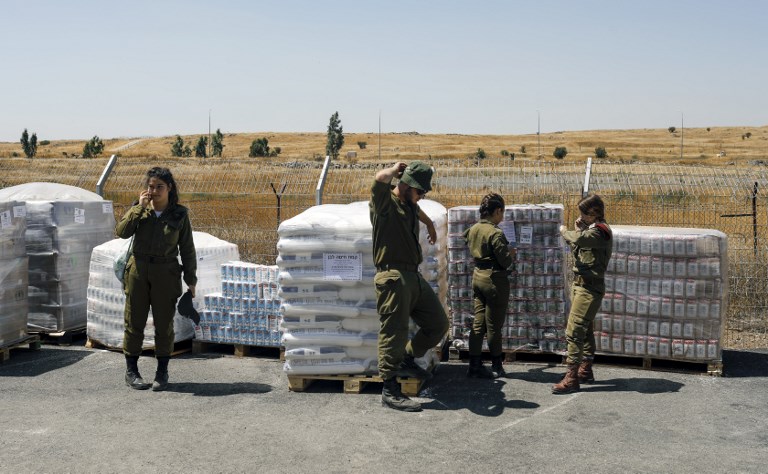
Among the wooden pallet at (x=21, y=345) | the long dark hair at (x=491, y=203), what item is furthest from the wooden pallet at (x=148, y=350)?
the long dark hair at (x=491, y=203)

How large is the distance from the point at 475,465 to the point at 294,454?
1.37 metres

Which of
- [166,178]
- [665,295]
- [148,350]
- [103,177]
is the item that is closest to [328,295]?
[166,178]

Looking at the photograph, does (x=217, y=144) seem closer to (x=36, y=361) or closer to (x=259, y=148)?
(x=259, y=148)

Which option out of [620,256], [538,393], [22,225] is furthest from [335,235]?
[22,225]

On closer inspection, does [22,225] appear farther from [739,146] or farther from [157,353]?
[739,146]

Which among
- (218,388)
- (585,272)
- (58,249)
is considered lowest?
(218,388)

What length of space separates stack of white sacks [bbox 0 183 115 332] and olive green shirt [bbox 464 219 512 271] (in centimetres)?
524

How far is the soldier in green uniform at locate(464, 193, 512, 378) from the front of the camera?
7383 millimetres

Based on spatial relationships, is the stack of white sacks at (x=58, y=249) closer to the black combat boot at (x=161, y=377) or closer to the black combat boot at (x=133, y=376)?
the black combat boot at (x=133, y=376)

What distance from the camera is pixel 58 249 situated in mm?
9305

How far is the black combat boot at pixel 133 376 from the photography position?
7473mm

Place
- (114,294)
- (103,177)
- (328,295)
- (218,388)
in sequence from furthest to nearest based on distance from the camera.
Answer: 1. (103,177)
2. (114,294)
3. (218,388)
4. (328,295)

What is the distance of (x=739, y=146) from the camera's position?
97.8m

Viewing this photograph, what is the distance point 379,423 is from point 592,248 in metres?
2.67
